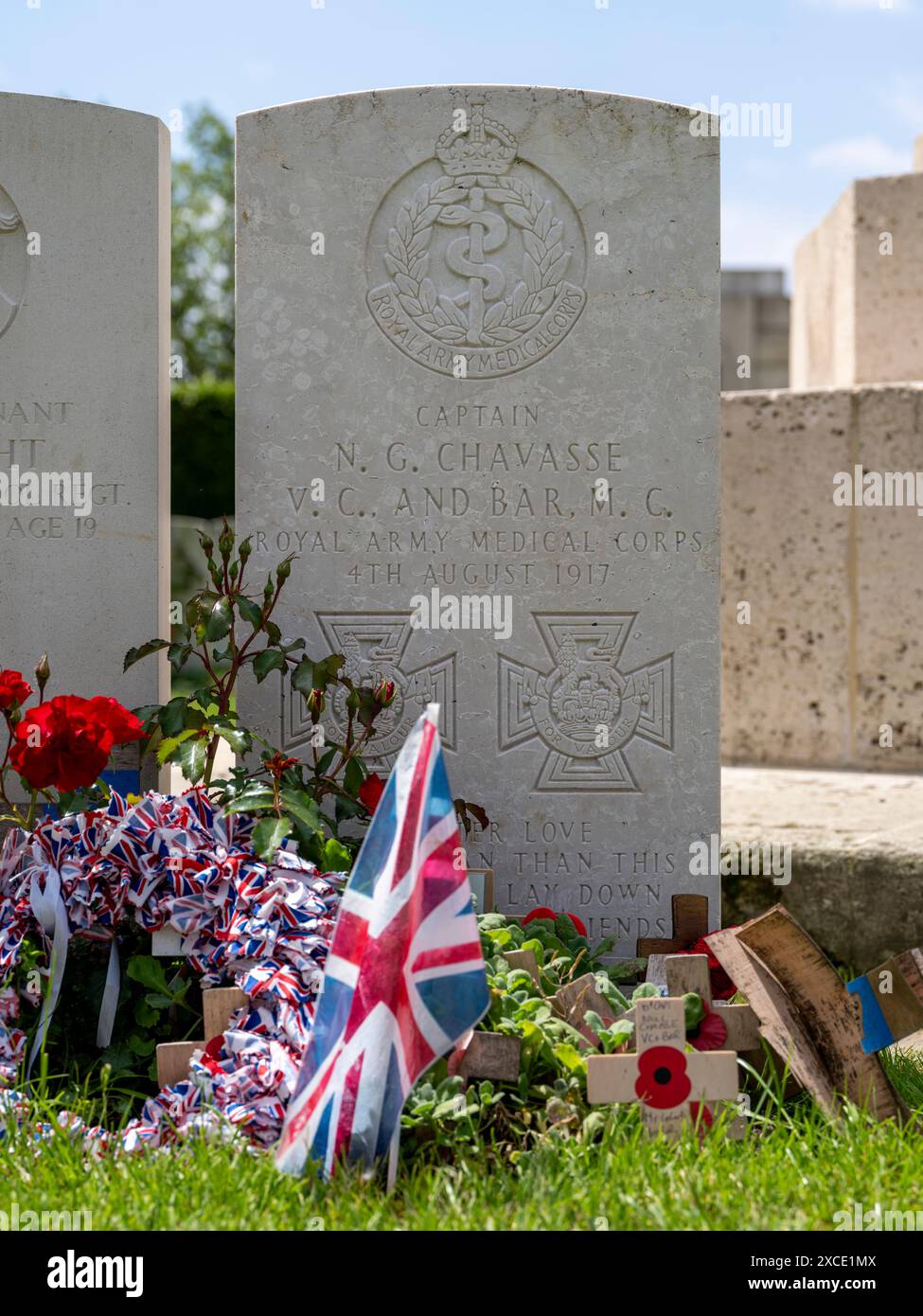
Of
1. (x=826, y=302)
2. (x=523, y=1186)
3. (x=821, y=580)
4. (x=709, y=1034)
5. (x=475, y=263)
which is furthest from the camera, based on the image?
(x=826, y=302)

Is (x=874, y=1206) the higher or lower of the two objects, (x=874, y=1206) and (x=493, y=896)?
the lower

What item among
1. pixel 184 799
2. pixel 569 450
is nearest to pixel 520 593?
pixel 569 450

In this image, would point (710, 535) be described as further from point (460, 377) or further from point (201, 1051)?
point (201, 1051)

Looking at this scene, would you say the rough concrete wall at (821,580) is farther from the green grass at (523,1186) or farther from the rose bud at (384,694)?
the green grass at (523,1186)

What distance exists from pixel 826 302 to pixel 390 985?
4.60 meters

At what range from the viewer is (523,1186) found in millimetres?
2119

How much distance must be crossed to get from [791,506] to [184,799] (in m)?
3.04

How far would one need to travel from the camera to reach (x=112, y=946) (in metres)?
2.68

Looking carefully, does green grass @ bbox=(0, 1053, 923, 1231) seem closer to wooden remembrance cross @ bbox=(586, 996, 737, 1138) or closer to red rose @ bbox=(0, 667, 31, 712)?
wooden remembrance cross @ bbox=(586, 996, 737, 1138)

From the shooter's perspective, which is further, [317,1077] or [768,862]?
[768,862]

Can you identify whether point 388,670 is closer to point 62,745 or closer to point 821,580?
point 62,745

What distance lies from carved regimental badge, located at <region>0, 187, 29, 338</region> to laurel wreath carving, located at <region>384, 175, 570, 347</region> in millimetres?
1055

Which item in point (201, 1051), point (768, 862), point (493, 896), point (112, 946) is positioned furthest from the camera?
point (768, 862)

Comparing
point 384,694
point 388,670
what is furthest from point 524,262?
point 384,694
